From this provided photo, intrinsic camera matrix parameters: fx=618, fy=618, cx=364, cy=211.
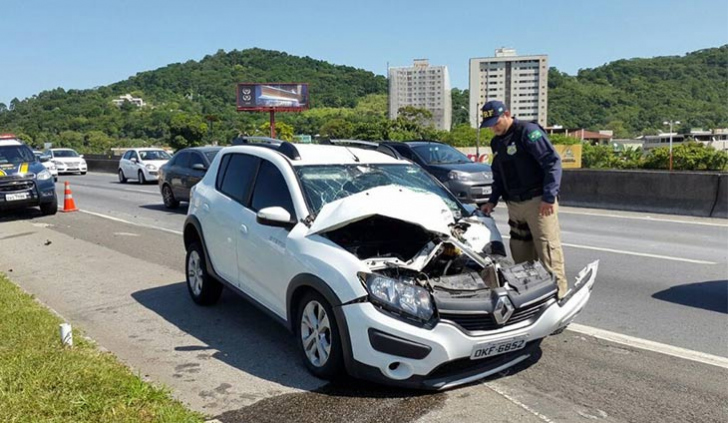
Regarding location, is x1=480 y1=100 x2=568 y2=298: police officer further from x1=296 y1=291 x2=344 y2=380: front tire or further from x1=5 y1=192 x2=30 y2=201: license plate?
x1=5 y1=192 x2=30 y2=201: license plate

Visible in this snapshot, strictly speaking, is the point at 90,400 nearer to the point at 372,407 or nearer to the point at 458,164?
the point at 372,407

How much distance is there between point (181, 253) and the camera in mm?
10016

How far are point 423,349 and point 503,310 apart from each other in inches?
23.7

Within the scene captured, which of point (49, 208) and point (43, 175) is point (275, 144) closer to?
point (43, 175)

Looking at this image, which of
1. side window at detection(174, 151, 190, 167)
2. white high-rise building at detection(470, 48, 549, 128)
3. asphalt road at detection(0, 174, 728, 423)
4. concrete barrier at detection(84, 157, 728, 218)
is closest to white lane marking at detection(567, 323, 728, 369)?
asphalt road at detection(0, 174, 728, 423)

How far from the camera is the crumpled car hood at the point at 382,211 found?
14.5 ft

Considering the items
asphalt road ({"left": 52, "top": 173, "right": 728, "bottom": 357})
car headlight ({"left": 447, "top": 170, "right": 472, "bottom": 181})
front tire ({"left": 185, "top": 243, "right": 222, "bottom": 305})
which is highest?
car headlight ({"left": 447, "top": 170, "right": 472, "bottom": 181})

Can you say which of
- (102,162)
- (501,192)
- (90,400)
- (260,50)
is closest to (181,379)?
(90,400)

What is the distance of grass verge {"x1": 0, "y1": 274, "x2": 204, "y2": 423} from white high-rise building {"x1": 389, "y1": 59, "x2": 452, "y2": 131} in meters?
163

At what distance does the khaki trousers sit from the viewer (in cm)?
539

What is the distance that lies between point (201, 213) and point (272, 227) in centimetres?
178

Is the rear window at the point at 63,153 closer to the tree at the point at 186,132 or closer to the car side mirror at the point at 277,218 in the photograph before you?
the car side mirror at the point at 277,218

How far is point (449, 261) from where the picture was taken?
4562 millimetres

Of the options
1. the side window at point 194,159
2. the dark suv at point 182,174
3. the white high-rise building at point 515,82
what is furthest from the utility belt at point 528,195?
the white high-rise building at point 515,82
